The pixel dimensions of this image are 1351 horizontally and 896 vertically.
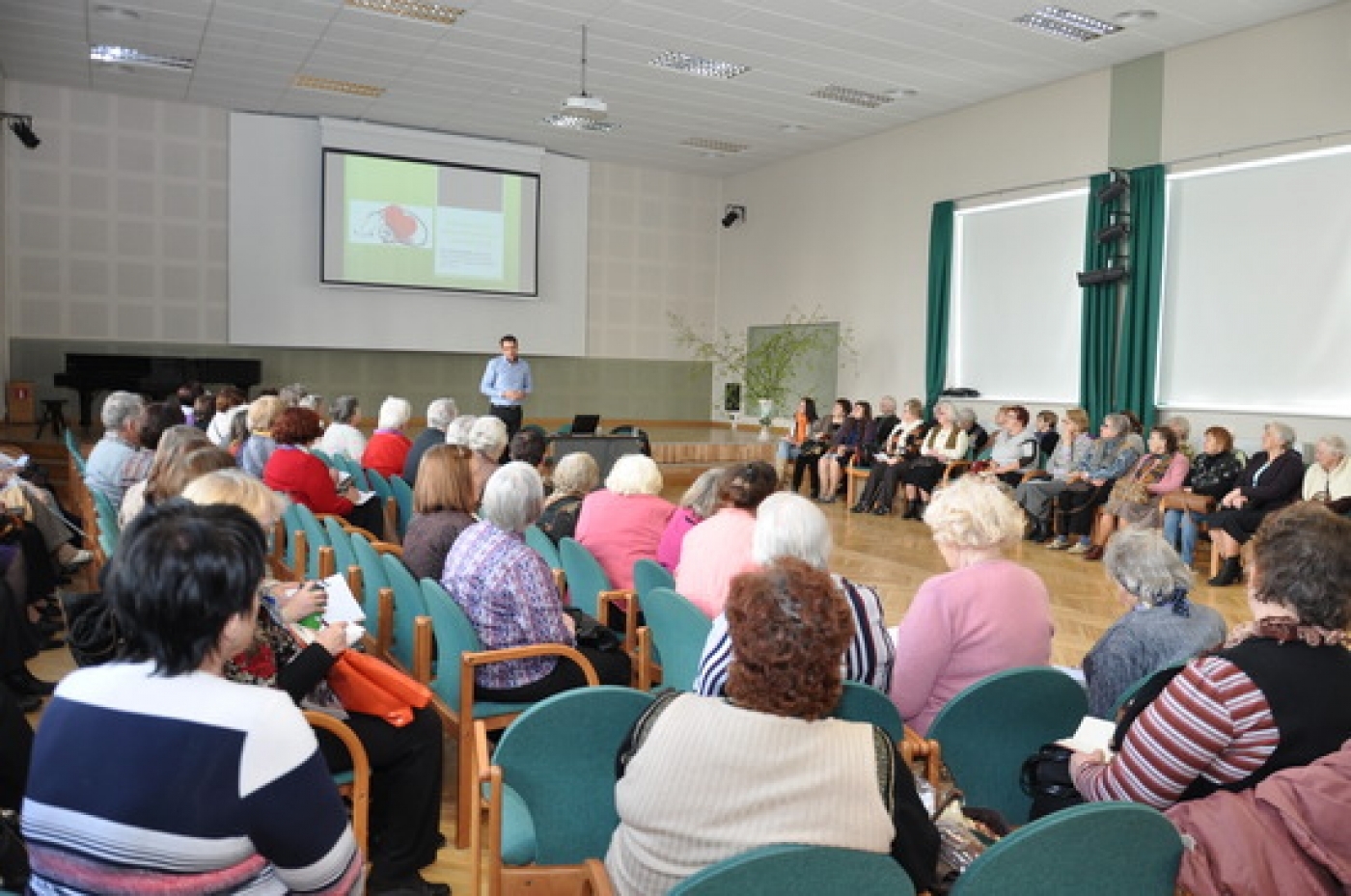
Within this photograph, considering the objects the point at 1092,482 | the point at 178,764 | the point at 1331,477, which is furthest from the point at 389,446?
the point at 1331,477

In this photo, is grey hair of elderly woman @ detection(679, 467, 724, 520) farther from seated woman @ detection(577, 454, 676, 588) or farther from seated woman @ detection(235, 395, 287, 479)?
seated woman @ detection(235, 395, 287, 479)

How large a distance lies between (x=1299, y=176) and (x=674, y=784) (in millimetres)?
9483

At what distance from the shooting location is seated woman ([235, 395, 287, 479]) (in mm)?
5566

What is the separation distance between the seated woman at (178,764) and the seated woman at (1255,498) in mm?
7205

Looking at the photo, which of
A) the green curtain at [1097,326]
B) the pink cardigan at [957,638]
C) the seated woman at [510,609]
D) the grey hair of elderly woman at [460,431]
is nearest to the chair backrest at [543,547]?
the seated woman at [510,609]

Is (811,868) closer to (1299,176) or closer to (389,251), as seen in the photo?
(1299,176)

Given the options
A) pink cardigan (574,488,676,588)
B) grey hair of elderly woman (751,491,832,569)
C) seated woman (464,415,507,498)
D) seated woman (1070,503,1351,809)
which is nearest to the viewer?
seated woman (1070,503,1351,809)

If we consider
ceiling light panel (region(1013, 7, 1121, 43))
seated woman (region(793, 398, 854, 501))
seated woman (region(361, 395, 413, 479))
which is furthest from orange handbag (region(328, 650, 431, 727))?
seated woman (region(793, 398, 854, 501))

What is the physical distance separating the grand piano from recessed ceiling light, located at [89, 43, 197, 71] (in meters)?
3.10

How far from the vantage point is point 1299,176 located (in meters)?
8.68

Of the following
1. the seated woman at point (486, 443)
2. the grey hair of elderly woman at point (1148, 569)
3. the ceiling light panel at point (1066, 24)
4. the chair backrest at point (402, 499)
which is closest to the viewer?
the grey hair of elderly woman at point (1148, 569)

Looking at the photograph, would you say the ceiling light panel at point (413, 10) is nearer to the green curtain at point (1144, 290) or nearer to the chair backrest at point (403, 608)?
the green curtain at point (1144, 290)

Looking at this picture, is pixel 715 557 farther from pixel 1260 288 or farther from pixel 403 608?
pixel 1260 288

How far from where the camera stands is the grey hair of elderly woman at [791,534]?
259 cm
